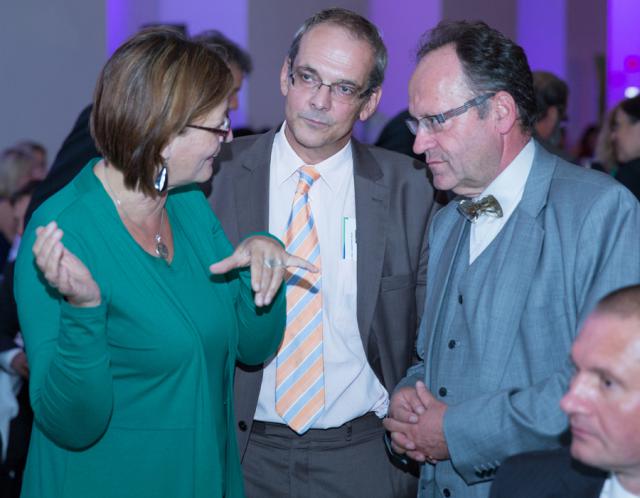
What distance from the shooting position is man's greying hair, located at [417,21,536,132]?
7.94ft

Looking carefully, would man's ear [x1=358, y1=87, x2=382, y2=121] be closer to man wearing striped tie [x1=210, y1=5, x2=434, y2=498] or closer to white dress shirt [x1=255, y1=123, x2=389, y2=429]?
man wearing striped tie [x1=210, y1=5, x2=434, y2=498]

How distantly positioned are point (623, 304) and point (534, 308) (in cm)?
43

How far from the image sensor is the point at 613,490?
1896mm

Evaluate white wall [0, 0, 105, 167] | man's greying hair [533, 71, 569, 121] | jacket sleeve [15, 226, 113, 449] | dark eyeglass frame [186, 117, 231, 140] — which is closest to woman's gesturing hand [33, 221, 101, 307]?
jacket sleeve [15, 226, 113, 449]

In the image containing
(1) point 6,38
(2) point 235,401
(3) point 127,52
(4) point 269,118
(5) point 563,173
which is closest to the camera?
(3) point 127,52

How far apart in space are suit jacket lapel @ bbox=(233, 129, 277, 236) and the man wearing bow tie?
0.54m

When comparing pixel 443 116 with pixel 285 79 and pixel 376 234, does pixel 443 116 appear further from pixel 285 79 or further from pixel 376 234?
pixel 285 79

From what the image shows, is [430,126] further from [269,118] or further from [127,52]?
[269,118]

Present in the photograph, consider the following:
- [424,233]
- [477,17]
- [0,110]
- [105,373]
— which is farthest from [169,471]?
[477,17]

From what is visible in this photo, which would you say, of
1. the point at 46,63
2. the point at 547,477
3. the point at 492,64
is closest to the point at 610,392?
the point at 547,477

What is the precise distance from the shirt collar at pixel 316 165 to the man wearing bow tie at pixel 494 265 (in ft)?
1.31

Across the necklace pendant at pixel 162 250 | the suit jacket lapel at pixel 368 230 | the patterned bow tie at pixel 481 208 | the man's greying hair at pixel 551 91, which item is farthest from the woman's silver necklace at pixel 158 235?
the man's greying hair at pixel 551 91

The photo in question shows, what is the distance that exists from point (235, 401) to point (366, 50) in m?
1.14

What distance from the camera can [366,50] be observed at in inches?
111
